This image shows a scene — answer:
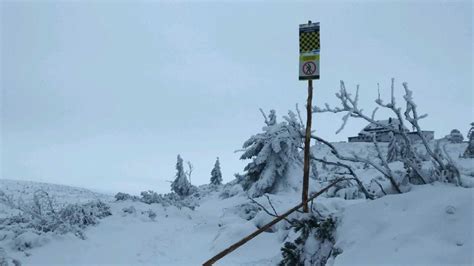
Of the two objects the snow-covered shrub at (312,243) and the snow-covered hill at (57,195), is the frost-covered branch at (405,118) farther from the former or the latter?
the snow-covered hill at (57,195)

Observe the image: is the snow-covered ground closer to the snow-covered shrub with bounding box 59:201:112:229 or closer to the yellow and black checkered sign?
the snow-covered shrub with bounding box 59:201:112:229

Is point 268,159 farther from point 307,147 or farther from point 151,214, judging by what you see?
point 307,147

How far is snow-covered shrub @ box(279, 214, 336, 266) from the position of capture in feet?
16.9

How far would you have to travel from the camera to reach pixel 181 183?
39.1m

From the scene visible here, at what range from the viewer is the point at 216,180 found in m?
46.8

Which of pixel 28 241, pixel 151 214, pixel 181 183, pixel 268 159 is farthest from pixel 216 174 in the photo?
pixel 28 241

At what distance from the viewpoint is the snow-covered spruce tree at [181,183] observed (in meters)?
38.9

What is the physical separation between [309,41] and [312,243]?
11.5ft

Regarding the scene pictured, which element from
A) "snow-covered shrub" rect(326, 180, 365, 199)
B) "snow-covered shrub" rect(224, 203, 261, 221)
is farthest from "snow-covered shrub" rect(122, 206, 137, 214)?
"snow-covered shrub" rect(326, 180, 365, 199)

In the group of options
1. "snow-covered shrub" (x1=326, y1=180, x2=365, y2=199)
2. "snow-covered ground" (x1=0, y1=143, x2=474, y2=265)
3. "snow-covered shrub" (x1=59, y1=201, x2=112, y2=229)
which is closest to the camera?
"snow-covered ground" (x1=0, y1=143, x2=474, y2=265)

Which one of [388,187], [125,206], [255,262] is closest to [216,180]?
[125,206]

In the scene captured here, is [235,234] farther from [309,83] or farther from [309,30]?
[309,30]

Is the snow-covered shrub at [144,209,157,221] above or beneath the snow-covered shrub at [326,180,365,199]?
beneath

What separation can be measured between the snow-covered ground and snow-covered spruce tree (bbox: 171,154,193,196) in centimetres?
1967
